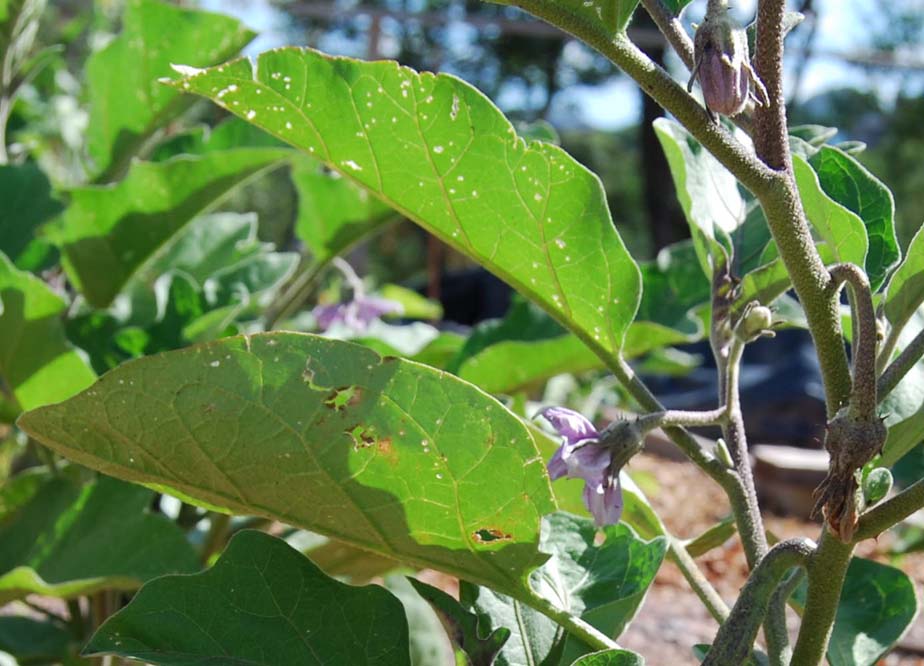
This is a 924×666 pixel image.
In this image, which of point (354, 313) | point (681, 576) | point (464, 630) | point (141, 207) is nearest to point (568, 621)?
point (464, 630)

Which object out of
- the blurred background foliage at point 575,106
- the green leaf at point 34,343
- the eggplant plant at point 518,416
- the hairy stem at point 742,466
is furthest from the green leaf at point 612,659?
the blurred background foliage at point 575,106

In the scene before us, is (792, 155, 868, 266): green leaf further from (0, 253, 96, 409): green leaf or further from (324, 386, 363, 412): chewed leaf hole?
(0, 253, 96, 409): green leaf

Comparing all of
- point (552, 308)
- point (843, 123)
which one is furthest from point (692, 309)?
point (843, 123)

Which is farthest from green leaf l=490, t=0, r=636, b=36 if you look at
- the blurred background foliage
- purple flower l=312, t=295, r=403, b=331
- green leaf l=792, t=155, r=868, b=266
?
the blurred background foliage

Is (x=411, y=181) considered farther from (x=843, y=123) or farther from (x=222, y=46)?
(x=843, y=123)

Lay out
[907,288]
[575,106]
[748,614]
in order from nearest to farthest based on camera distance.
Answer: [748,614], [907,288], [575,106]

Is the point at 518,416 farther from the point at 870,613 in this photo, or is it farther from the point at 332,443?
the point at 870,613
